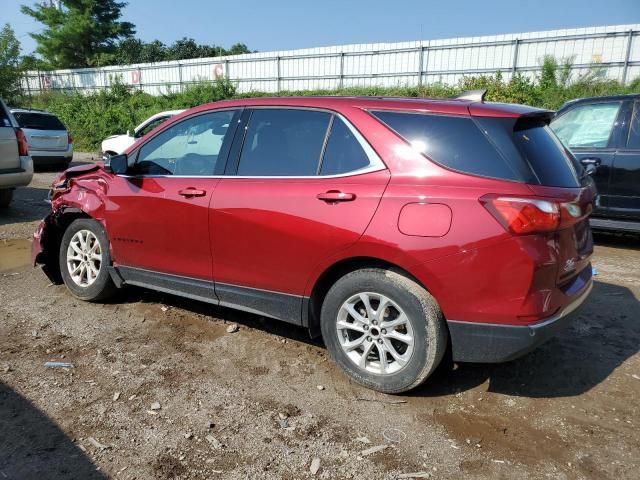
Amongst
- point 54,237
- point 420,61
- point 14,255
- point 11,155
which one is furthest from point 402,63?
point 54,237

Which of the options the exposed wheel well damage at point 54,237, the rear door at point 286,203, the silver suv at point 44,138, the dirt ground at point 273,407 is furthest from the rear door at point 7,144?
the silver suv at point 44,138

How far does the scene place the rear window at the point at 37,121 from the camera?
14.0m

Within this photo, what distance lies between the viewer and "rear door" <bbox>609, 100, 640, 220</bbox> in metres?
6.34

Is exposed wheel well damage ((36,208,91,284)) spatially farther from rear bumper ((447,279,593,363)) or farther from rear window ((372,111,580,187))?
rear bumper ((447,279,593,363))

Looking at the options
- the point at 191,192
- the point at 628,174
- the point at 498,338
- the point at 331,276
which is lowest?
the point at 498,338

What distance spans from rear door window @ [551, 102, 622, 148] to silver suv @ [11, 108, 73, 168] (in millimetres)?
12482

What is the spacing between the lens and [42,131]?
14.1 meters

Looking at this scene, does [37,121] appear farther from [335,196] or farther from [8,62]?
[8,62]

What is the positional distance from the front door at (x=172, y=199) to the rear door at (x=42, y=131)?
11.3m

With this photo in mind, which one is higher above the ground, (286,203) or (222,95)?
(222,95)

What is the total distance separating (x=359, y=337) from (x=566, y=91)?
16531 millimetres

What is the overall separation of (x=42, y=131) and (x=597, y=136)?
13.2 meters

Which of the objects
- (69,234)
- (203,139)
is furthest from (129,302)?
(203,139)

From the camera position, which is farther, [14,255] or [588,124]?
[588,124]
